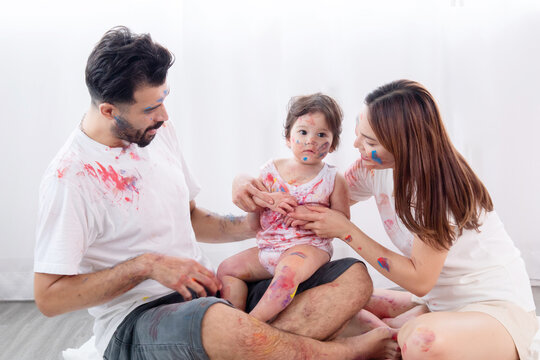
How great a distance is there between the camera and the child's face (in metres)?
1.70

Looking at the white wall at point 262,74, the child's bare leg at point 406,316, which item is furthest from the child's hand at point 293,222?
the white wall at point 262,74

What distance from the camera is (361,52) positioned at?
8.63 ft

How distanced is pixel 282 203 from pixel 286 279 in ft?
0.77

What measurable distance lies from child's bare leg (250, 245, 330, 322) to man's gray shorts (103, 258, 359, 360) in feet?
0.47

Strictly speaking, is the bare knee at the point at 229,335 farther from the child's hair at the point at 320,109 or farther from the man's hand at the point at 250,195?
the child's hair at the point at 320,109

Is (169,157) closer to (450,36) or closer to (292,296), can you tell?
(292,296)

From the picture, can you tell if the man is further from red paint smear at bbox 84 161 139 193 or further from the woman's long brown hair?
the woman's long brown hair

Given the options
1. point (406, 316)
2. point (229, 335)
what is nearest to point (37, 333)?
point (229, 335)

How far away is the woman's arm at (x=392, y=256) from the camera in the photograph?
153 cm

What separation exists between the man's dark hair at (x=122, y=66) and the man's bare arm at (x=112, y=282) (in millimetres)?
433

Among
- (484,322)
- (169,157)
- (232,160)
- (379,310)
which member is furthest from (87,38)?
(484,322)

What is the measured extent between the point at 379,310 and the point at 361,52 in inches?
49.6

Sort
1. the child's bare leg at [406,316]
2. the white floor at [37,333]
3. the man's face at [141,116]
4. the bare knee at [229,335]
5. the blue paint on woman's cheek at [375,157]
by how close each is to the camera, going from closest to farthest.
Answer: the bare knee at [229,335] → the man's face at [141,116] → the blue paint on woman's cheek at [375,157] → the child's bare leg at [406,316] → the white floor at [37,333]

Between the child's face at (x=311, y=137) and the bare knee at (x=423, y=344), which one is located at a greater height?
the child's face at (x=311, y=137)
